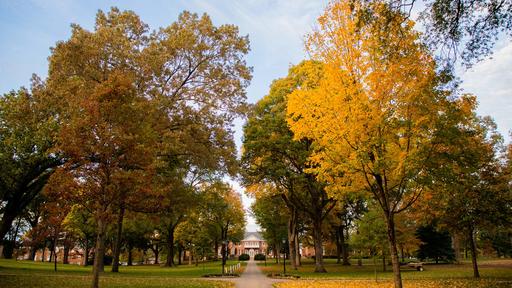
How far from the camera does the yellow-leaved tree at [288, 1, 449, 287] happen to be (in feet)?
37.0

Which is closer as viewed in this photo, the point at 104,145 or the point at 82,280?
the point at 104,145

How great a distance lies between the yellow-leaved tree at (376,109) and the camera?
1127 centimetres

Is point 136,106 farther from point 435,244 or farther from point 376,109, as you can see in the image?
point 435,244

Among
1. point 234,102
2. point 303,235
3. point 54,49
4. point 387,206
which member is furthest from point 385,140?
point 303,235

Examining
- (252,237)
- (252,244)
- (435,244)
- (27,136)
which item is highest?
(27,136)

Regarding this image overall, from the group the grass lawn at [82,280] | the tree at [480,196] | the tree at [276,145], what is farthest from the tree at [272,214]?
the tree at [480,196]

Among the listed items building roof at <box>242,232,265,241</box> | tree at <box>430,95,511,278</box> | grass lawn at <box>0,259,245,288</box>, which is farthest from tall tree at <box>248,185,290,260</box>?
building roof at <box>242,232,265,241</box>

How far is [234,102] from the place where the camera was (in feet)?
71.4

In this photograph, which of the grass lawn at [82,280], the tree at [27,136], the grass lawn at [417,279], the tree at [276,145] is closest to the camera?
the grass lawn at [82,280]

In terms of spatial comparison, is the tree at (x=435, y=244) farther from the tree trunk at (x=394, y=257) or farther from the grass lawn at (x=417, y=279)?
the tree trunk at (x=394, y=257)

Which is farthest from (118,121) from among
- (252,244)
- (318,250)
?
(252,244)

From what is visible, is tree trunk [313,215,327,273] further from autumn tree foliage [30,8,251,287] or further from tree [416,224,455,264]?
tree [416,224,455,264]

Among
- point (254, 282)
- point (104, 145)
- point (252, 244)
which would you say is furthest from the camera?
point (252, 244)

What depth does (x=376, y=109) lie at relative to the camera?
11.6 metres
